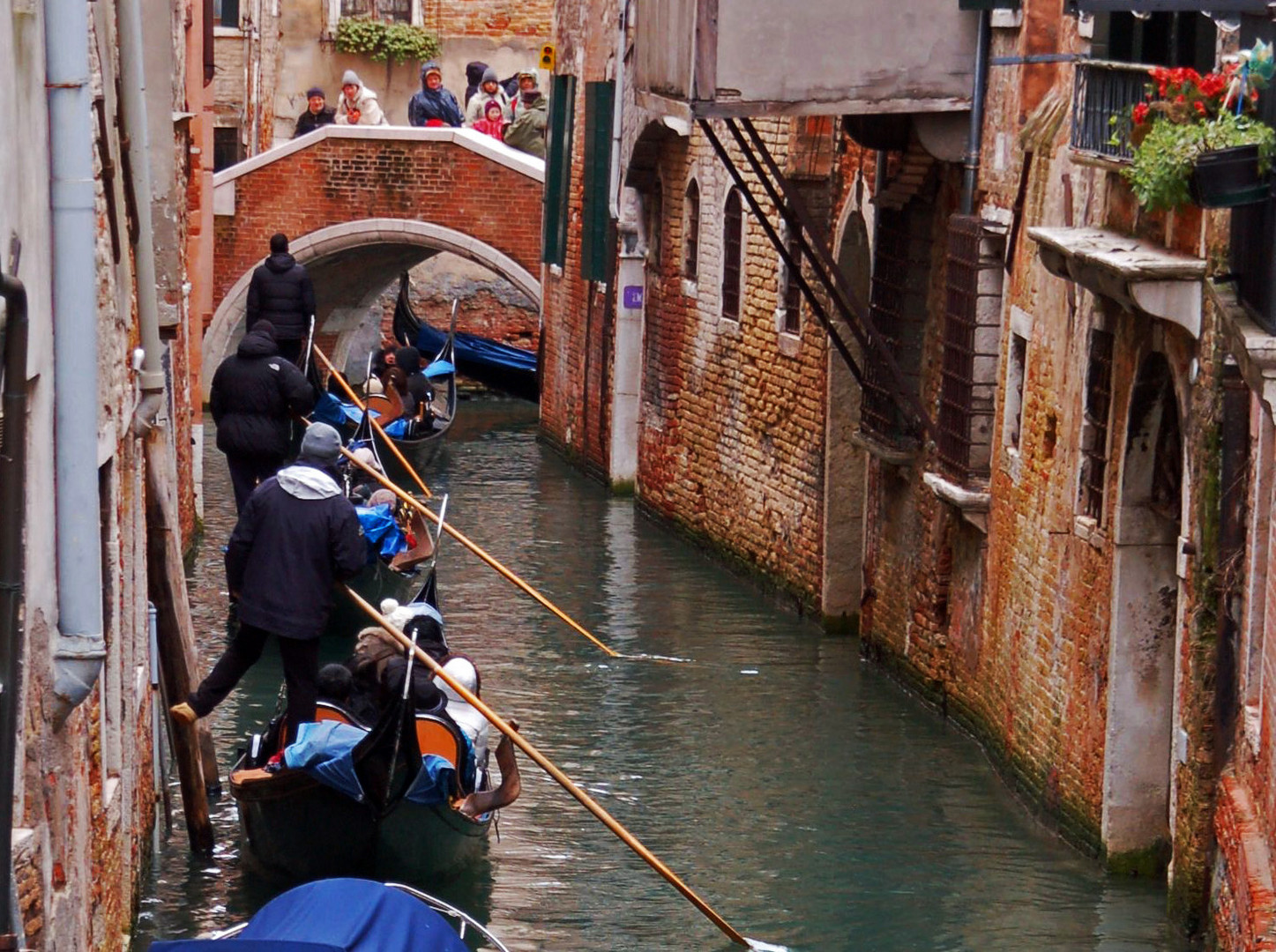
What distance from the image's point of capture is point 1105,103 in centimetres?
690

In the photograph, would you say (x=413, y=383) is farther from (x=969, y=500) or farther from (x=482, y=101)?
(x=969, y=500)

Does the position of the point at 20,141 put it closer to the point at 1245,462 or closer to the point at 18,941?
the point at 18,941

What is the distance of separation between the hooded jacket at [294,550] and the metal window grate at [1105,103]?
258 centimetres

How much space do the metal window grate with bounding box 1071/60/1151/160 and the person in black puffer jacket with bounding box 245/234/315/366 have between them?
8823 millimetres

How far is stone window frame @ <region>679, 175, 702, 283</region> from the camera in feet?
46.3

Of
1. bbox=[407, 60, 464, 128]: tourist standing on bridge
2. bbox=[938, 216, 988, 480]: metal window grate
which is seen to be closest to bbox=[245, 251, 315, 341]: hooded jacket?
bbox=[938, 216, 988, 480]: metal window grate

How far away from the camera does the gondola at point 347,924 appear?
449 cm

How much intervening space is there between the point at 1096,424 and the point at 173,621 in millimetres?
2958

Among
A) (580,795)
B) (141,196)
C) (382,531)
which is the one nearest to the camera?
(141,196)

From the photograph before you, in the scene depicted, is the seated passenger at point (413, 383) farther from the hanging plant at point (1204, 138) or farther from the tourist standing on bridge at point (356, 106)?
the hanging plant at point (1204, 138)

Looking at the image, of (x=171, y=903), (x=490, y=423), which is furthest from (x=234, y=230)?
(x=171, y=903)

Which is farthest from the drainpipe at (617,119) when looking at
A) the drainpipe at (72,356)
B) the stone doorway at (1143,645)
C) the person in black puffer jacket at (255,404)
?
the drainpipe at (72,356)

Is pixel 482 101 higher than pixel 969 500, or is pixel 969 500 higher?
pixel 482 101

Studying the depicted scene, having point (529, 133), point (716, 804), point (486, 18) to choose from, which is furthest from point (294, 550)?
point (486, 18)
